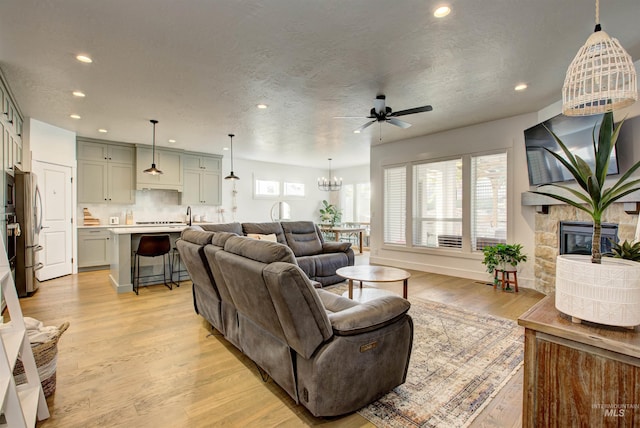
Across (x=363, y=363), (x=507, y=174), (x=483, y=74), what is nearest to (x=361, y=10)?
(x=483, y=74)

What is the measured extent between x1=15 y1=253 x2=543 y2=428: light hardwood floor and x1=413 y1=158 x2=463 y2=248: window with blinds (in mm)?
1816

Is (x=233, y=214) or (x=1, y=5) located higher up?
(x=1, y=5)

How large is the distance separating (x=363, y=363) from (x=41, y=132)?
624cm

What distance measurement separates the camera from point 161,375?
2.25 m

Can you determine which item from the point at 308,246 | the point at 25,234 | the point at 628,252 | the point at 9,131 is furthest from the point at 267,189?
the point at 628,252

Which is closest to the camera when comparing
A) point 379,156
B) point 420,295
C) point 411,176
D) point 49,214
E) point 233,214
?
point 420,295

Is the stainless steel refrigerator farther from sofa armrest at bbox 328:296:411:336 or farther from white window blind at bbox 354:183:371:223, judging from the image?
white window blind at bbox 354:183:371:223

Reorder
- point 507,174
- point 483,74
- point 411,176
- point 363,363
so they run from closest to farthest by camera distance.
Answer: point 363,363, point 483,74, point 507,174, point 411,176

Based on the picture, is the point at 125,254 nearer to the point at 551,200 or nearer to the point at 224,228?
the point at 224,228

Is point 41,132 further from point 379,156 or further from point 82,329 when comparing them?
point 379,156

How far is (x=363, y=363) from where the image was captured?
5.64 ft

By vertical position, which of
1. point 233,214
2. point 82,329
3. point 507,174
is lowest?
point 82,329

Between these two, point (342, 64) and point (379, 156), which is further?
point (379, 156)

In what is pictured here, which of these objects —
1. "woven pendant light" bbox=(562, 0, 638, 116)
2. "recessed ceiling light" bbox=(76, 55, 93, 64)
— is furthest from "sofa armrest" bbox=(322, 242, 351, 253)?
"woven pendant light" bbox=(562, 0, 638, 116)
